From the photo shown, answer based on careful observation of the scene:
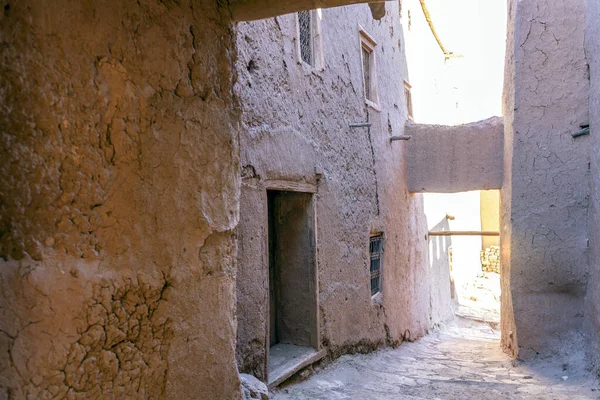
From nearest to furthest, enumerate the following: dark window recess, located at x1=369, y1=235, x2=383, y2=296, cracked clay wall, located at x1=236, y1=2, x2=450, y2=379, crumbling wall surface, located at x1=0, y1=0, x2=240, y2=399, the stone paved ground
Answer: crumbling wall surface, located at x1=0, y1=0, x2=240, y2=399
cracked clay wall, located at x1=236, y1=2, x2=450, y2=379
the stone paved ground
dark window recess, located at x1=369, y1=235, x2=383, y2=296

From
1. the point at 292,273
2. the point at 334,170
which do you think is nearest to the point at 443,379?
the point at 292,273

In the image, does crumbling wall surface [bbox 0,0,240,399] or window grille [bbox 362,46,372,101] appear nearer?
crumbling wall surface [bbox 0,0,240,399]

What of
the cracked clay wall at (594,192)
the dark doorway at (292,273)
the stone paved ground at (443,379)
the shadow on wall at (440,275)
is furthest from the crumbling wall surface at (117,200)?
the shadow on wall at (440,275)

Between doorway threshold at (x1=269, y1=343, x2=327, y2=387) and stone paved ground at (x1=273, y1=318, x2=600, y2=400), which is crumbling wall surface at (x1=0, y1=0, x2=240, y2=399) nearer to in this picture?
doorway threshold at (x1=269, y1=343, x2=327, y2=387)

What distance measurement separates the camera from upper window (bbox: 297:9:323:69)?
225 inches

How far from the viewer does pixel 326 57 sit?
6.10 meters

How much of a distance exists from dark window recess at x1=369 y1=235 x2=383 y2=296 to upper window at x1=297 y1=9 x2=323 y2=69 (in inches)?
110

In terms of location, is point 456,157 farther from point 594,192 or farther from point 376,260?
point 594,192

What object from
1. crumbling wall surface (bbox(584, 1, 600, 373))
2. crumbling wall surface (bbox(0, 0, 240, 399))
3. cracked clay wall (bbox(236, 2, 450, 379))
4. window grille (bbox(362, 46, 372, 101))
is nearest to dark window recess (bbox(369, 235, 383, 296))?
cracked clay wall (bbox(236, 2, 450, 379))

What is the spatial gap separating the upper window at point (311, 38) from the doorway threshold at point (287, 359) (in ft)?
9.38

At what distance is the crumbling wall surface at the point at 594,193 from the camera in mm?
5613

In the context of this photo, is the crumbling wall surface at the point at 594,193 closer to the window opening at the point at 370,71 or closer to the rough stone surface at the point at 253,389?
the window opening at the point at 370,71

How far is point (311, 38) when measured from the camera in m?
5.90

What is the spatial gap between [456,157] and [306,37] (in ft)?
13.8
